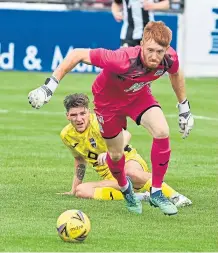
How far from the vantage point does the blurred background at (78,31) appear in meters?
24.2

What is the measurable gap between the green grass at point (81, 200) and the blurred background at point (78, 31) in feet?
11.7

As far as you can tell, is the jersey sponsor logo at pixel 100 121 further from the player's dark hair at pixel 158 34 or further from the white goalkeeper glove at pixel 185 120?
the player's dark hair at pixel 158 34

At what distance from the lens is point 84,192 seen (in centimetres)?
1145

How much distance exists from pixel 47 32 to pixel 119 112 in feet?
45.7

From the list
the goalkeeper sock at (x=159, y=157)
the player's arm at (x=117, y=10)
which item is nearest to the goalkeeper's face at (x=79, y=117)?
the goalkeeper sock at (x=159, y=157)

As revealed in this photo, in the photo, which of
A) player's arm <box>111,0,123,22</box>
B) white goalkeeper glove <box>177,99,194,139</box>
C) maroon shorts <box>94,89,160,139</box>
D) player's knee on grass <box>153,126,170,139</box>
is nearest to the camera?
player's knee on grass <box>153,126,170,139</box>

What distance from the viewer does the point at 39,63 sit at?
Answer: 24.6 meters

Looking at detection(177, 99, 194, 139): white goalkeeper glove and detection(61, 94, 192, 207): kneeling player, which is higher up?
detection(177, 99, 194, 139): white goalkeeper glove

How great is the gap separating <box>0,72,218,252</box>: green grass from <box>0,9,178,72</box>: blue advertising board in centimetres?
353

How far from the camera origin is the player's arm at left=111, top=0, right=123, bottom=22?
63.3 feet

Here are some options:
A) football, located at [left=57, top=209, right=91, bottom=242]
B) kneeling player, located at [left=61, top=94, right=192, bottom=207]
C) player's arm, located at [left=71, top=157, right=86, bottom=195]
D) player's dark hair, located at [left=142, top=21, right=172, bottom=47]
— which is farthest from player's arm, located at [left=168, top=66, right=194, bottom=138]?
football, located at [left=57, top=209, right=91, bottom=242]

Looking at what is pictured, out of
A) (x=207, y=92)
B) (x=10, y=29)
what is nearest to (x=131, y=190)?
(x=207, y=92)

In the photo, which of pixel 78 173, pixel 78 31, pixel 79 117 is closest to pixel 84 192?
pixel 78 173

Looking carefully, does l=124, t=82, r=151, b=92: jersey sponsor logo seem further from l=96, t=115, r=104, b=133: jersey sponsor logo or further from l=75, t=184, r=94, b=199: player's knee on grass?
l=75, t=184, r=94, b=199: player's knee on grass
